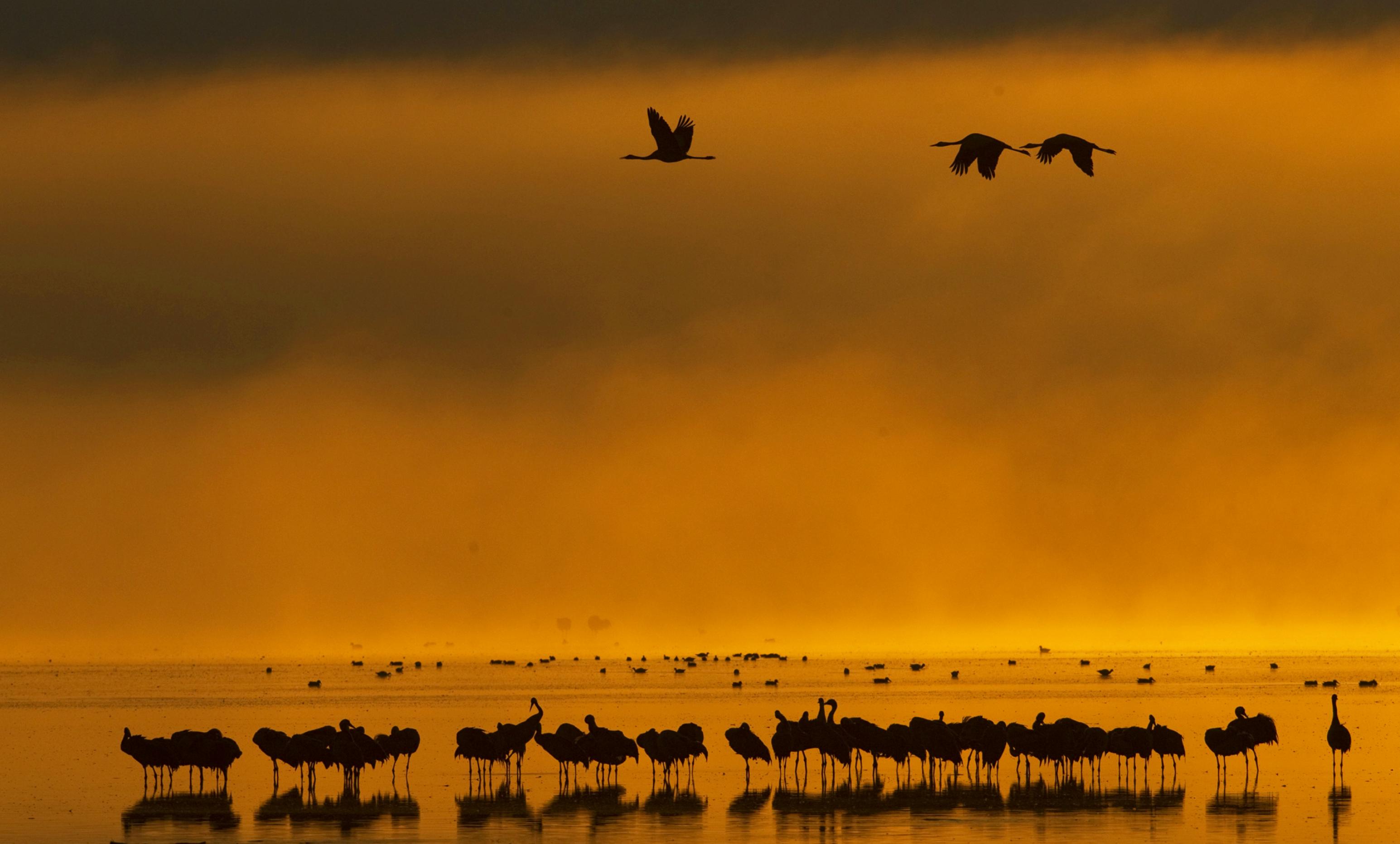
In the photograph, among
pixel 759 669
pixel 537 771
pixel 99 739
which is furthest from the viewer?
pixel 759 669

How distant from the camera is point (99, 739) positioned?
67.6 metres

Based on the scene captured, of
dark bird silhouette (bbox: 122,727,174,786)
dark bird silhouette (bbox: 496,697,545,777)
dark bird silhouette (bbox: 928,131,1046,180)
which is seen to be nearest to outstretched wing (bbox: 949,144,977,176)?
dark bird silhouette (bbox: 928,131,1046,180)

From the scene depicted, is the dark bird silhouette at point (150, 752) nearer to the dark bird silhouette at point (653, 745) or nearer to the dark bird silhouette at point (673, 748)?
the dark bird silhouette at point (653, 745)

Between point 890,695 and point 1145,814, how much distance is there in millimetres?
65518

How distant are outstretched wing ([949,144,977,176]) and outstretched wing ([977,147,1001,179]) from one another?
117mm

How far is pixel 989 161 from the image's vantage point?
112 feet

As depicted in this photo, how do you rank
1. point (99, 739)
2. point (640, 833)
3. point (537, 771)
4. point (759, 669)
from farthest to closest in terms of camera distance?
point (759, 669) → point (99, 739) → point (537, 771) → point (640, 833)

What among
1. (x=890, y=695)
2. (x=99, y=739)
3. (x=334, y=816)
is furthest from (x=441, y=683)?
(x=334, y=816)

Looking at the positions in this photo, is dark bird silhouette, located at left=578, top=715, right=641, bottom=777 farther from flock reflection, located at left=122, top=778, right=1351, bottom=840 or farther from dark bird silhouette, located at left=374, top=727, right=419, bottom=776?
dark bird silhouette, located at left=374, top=727, right=419, bottom=776


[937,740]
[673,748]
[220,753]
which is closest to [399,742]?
[220,753]

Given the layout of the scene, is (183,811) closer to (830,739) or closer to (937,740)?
(830,739)

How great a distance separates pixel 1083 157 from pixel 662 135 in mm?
9188

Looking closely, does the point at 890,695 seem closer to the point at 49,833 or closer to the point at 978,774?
the point at 978,774

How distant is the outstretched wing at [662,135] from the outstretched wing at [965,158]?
731cm
